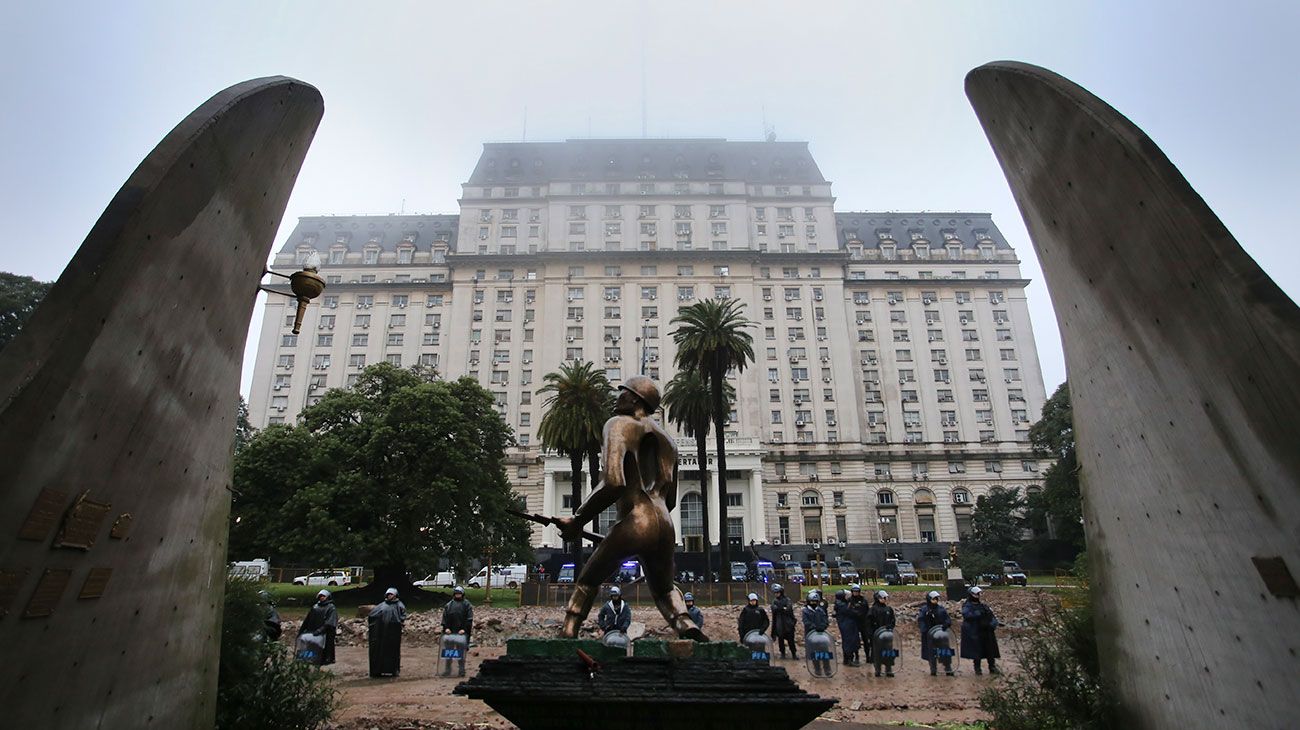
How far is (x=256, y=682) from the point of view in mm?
7961

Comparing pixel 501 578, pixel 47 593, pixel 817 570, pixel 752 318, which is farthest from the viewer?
pixel 752 318

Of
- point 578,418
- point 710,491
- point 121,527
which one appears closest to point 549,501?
point 710,491

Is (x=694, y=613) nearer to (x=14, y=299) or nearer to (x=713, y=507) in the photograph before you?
(x=14, y=299)

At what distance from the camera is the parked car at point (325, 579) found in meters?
45.3

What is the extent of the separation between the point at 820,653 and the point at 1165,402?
10.2 metres

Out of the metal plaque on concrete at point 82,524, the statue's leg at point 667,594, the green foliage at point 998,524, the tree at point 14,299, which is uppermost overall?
the tree at point 14,299

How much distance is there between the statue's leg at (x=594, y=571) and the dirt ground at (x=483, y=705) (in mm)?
4746

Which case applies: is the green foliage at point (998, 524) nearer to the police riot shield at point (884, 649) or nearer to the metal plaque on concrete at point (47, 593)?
the police riot shield at point (884, 649)

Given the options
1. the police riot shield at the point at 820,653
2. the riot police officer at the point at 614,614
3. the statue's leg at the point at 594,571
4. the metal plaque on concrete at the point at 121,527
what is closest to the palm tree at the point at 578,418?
the riot police officer at the point at 614,614

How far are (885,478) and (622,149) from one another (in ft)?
165

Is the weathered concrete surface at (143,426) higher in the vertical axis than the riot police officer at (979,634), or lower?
higher

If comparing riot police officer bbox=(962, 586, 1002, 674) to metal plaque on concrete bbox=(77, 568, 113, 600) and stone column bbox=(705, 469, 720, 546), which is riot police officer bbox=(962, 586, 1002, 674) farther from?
stone column bbox=(705, 469, 720, 546)

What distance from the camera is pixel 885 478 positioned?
68625mm

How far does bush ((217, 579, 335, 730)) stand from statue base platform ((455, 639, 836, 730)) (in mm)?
4167
